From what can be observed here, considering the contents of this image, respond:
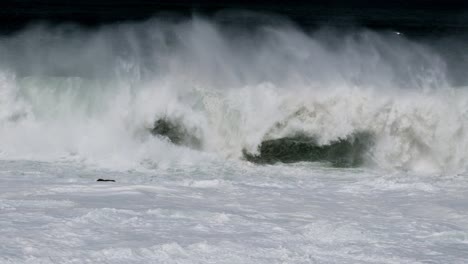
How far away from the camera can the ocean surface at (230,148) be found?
1049cm

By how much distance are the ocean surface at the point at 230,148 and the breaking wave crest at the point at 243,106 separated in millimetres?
41

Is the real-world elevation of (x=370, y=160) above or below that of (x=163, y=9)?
below

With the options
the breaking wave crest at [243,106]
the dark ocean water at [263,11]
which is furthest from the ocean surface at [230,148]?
the dark ocean water at [263,11]

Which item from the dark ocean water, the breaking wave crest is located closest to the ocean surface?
the breaking wave crest

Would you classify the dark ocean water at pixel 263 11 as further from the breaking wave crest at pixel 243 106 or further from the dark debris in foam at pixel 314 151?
the dark debris in foam at pixel 314 151

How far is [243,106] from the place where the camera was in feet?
60.8

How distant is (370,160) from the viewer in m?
16.9

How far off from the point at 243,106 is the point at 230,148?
131 cm

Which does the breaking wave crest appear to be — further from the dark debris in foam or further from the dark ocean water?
the dark ocean water

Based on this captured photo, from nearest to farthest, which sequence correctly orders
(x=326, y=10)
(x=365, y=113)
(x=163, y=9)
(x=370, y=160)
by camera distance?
(x=370, y=160) < (x=365, y=113) < (x=163, y=9) < (x=326, y=10)

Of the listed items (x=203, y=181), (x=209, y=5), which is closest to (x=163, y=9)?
(x=209, y=5)

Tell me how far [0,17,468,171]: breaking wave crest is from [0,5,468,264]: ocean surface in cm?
4

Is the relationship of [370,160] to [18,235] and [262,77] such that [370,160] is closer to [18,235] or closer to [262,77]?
[262,77]

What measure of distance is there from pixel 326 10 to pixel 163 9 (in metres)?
8.23
